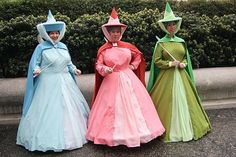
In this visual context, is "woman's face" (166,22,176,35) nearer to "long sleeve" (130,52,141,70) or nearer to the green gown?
the green gown

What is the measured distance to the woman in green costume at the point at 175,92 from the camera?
5.05 metres

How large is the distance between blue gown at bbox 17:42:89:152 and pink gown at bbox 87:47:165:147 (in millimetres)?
235

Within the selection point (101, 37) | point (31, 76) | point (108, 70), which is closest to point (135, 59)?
point (108, 70)

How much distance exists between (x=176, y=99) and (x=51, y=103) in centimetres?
158

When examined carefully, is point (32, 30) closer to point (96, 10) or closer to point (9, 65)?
point (9, 65)

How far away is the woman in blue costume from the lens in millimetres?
4711

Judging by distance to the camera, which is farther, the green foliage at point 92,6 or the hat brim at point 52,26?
the green foliage at point 92,6

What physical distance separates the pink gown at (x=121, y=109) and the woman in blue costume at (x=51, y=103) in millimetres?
259

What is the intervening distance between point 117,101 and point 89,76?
1.60m

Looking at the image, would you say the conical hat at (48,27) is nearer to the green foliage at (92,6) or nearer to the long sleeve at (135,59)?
the long sleeve at (135,59)

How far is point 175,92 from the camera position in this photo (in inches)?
201

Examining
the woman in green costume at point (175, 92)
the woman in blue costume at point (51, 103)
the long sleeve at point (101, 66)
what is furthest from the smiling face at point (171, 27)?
the woman in blue costume at point (51, 103)

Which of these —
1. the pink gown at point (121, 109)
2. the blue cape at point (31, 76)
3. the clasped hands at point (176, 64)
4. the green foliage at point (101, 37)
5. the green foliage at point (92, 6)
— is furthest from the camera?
the green foliage at point (92, 6)

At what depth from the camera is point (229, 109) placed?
6422mm
